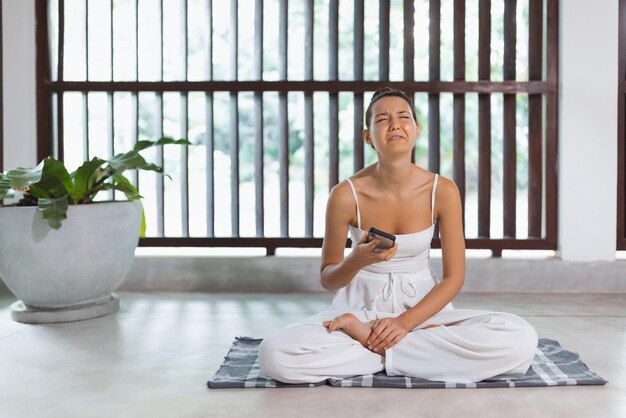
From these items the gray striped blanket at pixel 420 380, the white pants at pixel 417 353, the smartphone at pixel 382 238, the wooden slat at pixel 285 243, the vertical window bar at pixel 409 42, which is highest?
the vertical window bar at pixel 409 42

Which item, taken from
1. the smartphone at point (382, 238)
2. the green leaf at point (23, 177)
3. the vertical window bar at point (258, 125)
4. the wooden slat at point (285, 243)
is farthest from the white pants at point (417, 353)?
the vertical window bar at point (258, 125)

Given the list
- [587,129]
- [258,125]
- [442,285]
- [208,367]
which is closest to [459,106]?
[587,129]

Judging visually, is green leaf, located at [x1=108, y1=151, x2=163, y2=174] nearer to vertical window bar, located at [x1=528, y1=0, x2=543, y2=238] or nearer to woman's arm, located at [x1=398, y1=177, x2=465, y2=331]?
woman's arm, located at [x1=398, y1=177, x2=465, y2=331]

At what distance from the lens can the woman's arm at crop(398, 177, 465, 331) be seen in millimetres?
2355

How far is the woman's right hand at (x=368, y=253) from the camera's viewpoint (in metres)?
2.18

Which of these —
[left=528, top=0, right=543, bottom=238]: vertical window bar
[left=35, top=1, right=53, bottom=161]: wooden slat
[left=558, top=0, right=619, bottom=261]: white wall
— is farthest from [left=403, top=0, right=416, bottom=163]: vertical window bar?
[left=35, top=1, right=53, bottom=161]: wooden slat

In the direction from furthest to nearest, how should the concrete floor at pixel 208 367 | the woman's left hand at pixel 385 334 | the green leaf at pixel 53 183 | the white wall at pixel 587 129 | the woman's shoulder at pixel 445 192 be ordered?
1. the white wall at pixel 587 129
2. the green leaf at pixel 53 183
3. the woman's shoulder at pixel 445 192
4. the woman's left hand at pixel 385 334
5. the concrete floor at pixel 208 367

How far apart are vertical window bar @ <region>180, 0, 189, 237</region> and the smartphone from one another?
7.08 feet

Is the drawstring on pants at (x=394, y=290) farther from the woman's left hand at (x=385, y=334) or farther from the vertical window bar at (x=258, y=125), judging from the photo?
the vertical window bar at (x=258, y=125)

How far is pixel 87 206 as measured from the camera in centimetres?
325

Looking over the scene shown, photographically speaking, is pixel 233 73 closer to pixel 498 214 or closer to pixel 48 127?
pixel 48 127

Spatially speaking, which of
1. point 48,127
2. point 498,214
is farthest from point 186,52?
point 498,214

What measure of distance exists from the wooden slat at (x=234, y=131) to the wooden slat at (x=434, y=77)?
976mm

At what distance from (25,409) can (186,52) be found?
2.49m
